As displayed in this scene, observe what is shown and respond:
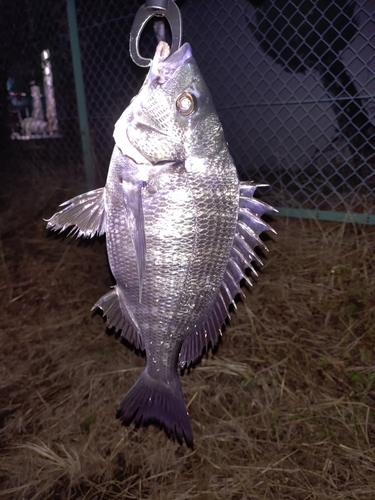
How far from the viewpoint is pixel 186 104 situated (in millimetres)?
1506

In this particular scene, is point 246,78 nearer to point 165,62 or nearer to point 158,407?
point 165,62

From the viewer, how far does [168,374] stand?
174 centimetres

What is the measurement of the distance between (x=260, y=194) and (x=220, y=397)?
160 centimetres

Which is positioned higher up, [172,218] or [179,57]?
[179,57]

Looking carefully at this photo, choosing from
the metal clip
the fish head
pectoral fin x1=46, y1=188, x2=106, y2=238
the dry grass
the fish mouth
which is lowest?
the dry grass

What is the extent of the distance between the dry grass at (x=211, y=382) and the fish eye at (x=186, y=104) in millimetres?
1735

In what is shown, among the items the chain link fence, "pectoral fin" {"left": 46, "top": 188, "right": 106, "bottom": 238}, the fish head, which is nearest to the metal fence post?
the chain link fence

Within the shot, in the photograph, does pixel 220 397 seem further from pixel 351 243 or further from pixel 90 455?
pixel 351 243

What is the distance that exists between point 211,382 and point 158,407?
1.09m

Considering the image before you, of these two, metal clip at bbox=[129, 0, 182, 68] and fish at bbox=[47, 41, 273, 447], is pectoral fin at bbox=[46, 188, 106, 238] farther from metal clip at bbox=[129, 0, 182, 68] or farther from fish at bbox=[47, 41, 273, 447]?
metal clip at bbox=[129, 0, 182, 68]

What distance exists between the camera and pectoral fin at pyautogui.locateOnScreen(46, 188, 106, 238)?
162 cm

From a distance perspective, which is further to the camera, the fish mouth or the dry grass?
the dry grass

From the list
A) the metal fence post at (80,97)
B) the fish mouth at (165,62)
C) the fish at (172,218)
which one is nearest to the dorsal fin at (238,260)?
the fish at (172,218)

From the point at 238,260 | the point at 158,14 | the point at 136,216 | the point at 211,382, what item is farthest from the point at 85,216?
the point at 211,382
